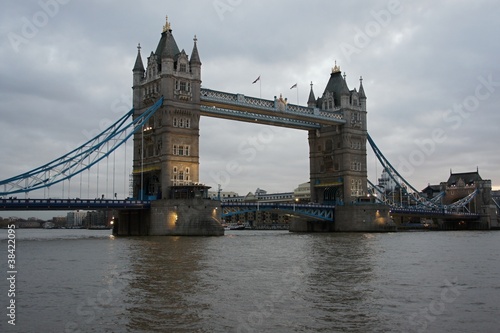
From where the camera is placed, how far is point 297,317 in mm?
18656

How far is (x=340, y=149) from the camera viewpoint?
103m

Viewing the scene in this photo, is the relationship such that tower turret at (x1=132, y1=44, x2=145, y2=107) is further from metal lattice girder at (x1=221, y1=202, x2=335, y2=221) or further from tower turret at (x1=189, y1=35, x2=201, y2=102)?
metal lattice girder at (x1=221, y1=202, x2=335, y2=221)

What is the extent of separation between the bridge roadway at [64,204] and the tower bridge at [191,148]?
51cm

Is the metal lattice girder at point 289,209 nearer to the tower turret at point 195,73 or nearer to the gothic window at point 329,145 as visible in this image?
the gothic window at point 329,145

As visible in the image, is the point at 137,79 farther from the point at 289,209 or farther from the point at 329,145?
the point at 329,145

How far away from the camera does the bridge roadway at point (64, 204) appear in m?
65.6

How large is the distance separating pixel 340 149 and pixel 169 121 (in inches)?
1527

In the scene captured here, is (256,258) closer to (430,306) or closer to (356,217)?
(430,306)

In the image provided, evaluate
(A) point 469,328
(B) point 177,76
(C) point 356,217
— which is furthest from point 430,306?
(C) point 356,217

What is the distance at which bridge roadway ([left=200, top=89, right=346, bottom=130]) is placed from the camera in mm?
Result: 83438

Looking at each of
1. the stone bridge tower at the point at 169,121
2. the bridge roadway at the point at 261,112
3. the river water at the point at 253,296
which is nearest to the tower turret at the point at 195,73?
the stone bridge tower at the point at 169,121

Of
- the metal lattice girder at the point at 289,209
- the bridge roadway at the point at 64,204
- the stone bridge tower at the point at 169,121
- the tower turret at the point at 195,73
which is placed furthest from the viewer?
the metal lattice girder at the point at 289,209

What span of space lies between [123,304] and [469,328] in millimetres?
12181

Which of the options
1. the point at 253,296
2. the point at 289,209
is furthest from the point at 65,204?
the point at 253,296
